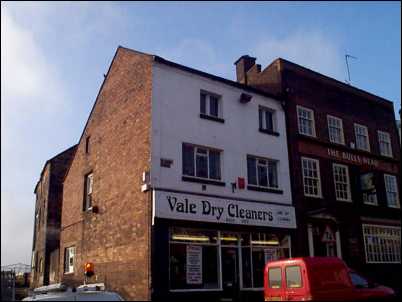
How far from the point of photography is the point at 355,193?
76.7ft

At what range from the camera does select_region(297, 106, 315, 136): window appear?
2273 cm

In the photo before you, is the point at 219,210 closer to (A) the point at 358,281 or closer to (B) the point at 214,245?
(B) the point at 214,245

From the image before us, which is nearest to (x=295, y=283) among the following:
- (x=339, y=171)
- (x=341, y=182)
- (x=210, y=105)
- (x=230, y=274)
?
(x=230, y=274)

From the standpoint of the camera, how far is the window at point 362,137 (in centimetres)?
2522

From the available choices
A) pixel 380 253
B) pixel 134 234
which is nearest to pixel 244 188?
pixel 134 234

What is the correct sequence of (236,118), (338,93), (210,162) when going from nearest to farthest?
(210,162) → (236,118) → (338,93)

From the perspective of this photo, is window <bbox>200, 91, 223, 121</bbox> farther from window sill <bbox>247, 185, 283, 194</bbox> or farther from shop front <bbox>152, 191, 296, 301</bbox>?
shop front <bbox>152, 191, 296, 301</bbox>

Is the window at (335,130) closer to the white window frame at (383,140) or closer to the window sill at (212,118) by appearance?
the white window frame at (383,140)

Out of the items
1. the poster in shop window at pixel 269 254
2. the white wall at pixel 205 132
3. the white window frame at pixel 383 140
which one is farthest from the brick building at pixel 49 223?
the white window frame at pixel 383 140

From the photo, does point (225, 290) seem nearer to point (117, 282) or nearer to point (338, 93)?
point (117, 282)

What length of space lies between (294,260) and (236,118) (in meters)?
8.31

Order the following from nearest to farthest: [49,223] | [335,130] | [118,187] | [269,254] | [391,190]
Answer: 1. [118,187]
2. [269,254]
3. [335,130]
4. [391,190]
5. [49,223]

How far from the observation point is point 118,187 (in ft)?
62.4

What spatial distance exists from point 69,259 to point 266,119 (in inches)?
483
